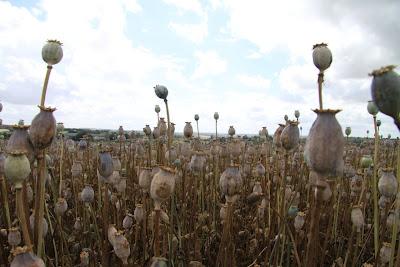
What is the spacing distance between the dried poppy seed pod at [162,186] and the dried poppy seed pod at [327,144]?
54 cm

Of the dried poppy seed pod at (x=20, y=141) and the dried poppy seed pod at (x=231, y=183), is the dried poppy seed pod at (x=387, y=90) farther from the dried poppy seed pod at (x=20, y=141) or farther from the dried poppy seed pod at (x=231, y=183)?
the dried poppy seed pod at (x=20, y=141)

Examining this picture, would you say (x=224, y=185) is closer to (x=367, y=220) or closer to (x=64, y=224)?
(x=64, y=224)

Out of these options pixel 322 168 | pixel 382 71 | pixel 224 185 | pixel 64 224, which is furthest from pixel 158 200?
pixel 64 224

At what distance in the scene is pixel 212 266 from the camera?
8.44 ft

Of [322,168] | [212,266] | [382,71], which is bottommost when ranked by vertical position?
[212,266]

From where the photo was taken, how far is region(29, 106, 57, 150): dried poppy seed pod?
55.3 inches

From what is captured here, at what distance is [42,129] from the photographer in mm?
1406

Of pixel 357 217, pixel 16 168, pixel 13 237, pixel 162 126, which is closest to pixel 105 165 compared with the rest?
pixel 13 237

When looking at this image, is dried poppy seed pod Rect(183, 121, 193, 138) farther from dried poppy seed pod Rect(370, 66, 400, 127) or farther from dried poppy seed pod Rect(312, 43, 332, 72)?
dried poppy seed pod Rect(370, 66, 400, 127)

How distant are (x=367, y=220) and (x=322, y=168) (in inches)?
107

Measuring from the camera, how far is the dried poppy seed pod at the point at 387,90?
3.43ft

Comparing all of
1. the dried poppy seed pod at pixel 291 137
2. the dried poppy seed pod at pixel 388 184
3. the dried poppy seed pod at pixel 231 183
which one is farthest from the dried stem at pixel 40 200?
the dried poppy seed pod at pixel 388 184

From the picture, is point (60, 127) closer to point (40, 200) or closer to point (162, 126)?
point (162, 126)

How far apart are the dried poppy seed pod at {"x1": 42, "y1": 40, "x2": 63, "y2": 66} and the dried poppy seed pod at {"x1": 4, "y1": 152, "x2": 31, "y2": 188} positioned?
0.56m
